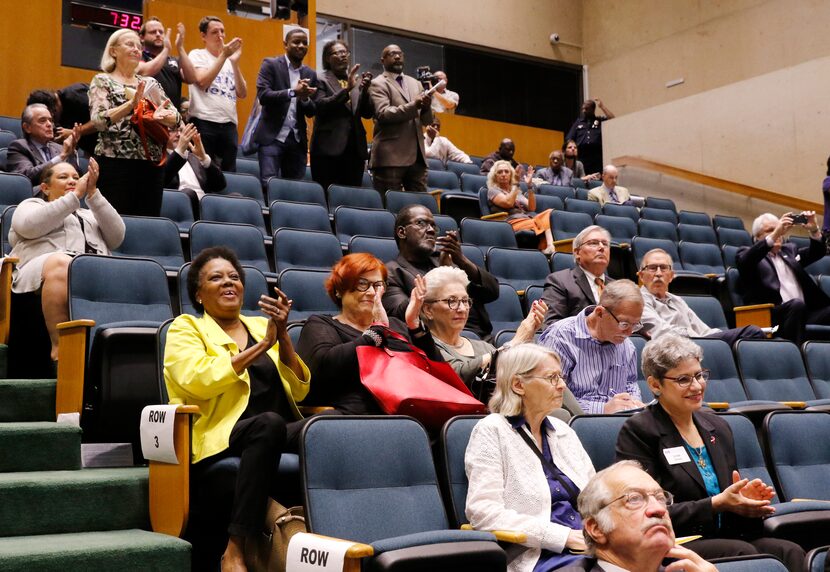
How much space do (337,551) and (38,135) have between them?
3220 mm

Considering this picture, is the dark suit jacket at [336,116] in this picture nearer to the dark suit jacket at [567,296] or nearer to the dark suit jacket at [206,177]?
the dark suit jacket at [206,177]

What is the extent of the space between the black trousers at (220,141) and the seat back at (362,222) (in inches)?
35.3

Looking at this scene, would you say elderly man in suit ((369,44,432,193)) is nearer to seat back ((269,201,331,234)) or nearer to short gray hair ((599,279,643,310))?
seat back ((269,201,331,234))

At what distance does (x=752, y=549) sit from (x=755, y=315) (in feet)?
9.59

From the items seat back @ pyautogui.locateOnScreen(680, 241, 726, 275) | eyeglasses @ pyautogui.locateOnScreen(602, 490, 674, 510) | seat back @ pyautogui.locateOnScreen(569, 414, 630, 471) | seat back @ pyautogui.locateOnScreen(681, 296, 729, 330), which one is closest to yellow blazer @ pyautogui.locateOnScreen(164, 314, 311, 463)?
seat back @ pyautogui.locateOnScreen(569, 414, 630, 471)

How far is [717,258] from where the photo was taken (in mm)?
5711

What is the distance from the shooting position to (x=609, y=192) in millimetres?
7211

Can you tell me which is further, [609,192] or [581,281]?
[609,192]

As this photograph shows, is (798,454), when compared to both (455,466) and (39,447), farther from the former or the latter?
(39,447)

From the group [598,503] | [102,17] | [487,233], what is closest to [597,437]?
[598,503]

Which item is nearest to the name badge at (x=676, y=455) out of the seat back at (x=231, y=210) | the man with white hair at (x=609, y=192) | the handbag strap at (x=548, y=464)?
the handbag strap at (x=548, y=464)

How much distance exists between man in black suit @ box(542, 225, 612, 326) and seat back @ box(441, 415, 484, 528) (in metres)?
1.30

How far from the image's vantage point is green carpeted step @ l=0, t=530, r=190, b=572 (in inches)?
69.5

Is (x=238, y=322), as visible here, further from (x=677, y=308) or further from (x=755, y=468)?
(x=677, y=308)
